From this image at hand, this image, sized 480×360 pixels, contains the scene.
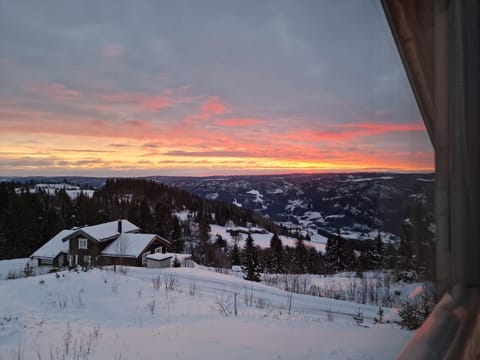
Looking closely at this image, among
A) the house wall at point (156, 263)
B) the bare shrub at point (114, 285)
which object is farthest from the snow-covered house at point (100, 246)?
the bare shrub at point (114, 285)

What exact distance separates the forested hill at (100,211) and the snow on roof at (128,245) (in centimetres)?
435

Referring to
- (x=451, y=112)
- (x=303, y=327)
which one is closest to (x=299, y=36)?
(x=451, y=112)

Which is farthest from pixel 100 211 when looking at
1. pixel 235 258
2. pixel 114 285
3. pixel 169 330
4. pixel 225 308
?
pixel 169 330

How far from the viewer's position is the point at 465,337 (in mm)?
710

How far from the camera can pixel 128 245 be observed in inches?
603

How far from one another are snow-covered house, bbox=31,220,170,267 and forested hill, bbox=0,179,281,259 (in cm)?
313

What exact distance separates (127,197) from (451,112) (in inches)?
1387

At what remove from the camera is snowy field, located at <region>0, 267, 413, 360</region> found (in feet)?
5.44

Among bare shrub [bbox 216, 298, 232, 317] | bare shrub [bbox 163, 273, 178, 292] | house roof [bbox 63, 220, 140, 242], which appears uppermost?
bare shrub [bbox 216, 298, 232, 317]

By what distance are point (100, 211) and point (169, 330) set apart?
26159mm

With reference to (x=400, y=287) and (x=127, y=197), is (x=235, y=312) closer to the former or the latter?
(x=400, y=287)

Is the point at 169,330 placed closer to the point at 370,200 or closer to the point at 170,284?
the point at 370,200

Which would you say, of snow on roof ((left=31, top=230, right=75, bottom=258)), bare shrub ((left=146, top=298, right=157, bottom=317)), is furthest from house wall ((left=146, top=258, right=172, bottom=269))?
bare shrub ((left=146, top=298, right=157, bottom=317))

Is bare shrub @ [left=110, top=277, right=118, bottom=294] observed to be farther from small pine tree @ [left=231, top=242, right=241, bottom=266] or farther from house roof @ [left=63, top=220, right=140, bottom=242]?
small pine tree @ [left=231, top=242, right=241, bottom=266]
